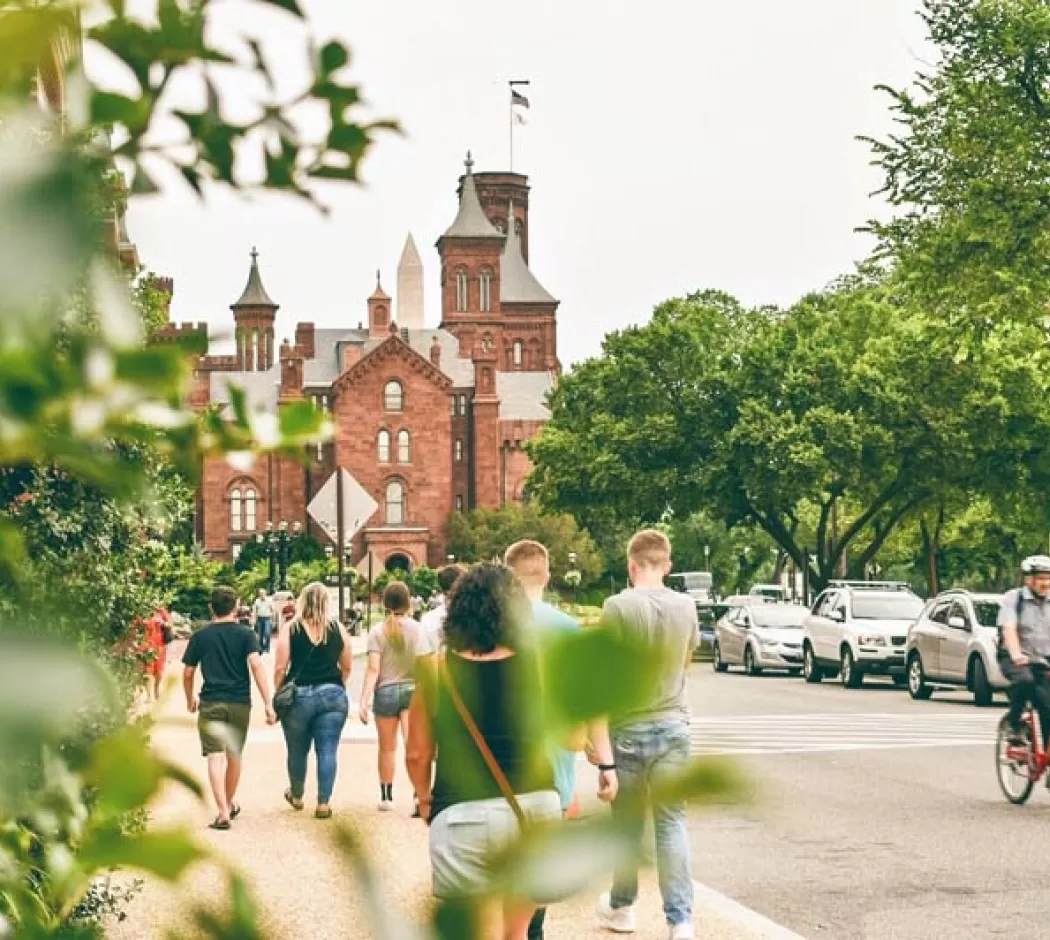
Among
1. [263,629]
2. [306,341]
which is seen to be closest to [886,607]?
[263,629]

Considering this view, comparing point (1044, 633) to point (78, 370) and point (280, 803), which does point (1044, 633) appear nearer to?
point (280, 803)

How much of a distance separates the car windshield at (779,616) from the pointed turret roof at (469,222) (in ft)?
310

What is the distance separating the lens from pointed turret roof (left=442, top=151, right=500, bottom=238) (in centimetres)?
13300

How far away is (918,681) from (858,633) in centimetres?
299

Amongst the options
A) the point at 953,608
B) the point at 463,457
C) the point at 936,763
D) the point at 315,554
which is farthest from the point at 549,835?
the point at 463,457

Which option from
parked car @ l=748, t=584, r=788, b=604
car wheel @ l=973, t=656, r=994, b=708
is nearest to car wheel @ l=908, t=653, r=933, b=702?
car wheel @ l=973, t=656, r=994, b=708

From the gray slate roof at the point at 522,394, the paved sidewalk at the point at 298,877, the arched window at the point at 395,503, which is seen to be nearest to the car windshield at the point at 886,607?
the paved sidewalk at the point at 298,877

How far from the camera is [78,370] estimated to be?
3.11 feet

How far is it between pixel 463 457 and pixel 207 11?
4605 inches

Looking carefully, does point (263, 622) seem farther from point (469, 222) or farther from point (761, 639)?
point (469, 222)

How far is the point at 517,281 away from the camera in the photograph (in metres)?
141

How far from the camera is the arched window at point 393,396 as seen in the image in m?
113

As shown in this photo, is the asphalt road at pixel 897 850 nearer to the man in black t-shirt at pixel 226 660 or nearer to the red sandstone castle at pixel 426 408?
the man in black t-shirt at pixel 226 660

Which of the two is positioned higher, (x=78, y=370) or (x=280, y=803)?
(x=78, y=370)
